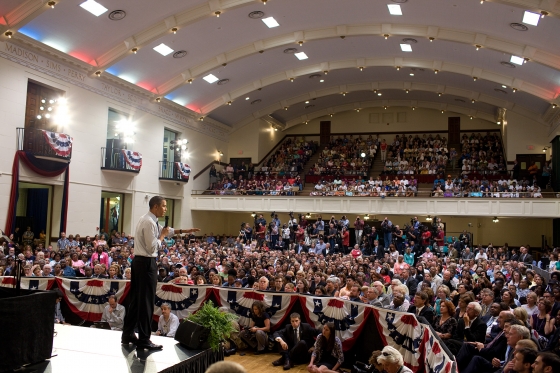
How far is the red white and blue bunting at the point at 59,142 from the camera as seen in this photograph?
17719 mm

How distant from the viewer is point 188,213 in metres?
27.8

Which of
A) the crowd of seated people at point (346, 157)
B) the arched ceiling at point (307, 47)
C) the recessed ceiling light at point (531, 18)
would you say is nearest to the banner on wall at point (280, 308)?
the arched ceiling at point (307, 47)

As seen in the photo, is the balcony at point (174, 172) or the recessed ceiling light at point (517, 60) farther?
the balcony at point (174, 172)

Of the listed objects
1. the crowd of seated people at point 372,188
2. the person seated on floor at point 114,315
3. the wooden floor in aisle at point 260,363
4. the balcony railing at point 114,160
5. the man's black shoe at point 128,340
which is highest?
the balcony railing at point 114,160

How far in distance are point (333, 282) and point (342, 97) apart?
2410cm

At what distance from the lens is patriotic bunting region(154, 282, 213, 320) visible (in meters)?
9.87

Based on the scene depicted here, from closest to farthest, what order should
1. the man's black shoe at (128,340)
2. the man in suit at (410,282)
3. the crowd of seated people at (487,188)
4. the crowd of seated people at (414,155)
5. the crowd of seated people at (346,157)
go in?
the man's black shoe at (128,340), the man in suit at (410,282), the crowd of seated people at (487,188), the crowd of seated people at (414,155), the crowd of seated people at (346,157)

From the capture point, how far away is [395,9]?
19.0 m

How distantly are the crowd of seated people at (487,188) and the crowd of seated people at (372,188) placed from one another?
1.31 metres

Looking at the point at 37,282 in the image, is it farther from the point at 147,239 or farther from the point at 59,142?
the point at 59,142

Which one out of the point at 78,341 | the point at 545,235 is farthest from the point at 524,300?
the point at 545,235

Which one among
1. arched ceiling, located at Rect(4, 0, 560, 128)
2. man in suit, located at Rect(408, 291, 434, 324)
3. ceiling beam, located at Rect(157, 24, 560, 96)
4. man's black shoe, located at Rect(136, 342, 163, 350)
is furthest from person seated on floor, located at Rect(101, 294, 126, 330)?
ceiling beam, located at Rect(157, 24, 560, 96)

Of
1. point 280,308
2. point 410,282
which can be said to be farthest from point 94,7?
point 410,282

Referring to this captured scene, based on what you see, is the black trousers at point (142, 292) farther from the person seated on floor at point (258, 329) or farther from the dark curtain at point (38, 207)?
the dark curtain at point (38, 207)
